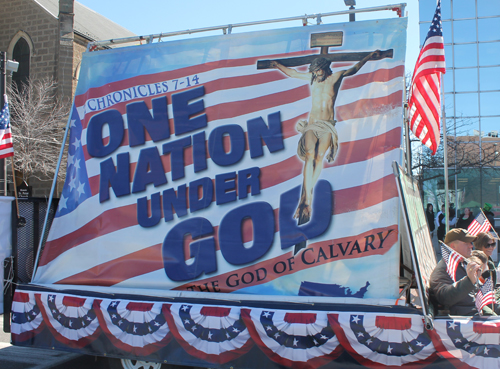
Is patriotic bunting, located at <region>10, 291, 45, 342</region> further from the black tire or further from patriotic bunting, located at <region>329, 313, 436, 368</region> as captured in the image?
patriotic bunting, located at <region>329, 313, 436, 368</region>

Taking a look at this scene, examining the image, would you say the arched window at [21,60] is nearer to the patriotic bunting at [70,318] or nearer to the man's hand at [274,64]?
the patriotic bunting at [70,318]

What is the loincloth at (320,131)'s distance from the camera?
3592mm

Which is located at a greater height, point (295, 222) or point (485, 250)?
point (295, 222)

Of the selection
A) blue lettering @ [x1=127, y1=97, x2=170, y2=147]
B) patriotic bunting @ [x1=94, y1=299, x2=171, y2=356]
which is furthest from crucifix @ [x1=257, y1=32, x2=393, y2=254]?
patriotic bunting @ [x1=94, y1=299, x2=171, y2=356]

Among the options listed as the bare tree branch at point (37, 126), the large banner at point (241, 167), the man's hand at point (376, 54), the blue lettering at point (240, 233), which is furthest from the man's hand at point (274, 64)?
the bare tree branch at point (37, 126)

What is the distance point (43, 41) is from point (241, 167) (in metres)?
22.8

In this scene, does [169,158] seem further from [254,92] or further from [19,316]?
[19,316]

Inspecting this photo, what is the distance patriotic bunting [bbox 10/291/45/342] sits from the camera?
416 centimetres

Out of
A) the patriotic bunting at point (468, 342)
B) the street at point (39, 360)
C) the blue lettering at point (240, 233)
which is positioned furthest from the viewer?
the street at point (39, 360)

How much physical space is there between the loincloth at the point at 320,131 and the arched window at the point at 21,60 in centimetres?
2262

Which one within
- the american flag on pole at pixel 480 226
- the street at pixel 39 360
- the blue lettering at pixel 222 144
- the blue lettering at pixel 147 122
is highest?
the blue lettering at pixel 147 122

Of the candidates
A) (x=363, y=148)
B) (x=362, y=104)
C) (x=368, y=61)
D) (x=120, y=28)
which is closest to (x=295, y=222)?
(x=363, y=148)

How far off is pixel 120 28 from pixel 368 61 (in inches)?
1272

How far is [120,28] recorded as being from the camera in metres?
32.1
